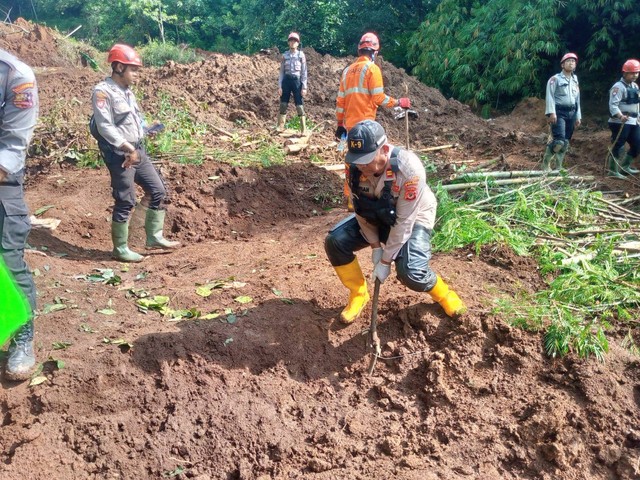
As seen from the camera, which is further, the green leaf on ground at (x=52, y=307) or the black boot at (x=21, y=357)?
the green leaf on ground at (x=52, y=307)

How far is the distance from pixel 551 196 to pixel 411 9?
1634 centimetres

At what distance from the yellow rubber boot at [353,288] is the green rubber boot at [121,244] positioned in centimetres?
250

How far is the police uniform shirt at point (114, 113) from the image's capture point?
477 cm

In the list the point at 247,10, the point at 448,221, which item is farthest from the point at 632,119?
the point at 247,10

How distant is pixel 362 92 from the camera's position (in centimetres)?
646

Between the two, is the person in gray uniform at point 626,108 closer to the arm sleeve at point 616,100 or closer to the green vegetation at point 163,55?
the arm sleeve at point 616,100

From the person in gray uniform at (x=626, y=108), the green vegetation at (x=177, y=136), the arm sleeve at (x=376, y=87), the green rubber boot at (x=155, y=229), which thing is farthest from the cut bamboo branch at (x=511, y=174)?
the green vegetation at (x=177, y=136)

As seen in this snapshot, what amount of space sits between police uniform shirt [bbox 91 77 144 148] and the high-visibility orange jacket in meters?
2.62

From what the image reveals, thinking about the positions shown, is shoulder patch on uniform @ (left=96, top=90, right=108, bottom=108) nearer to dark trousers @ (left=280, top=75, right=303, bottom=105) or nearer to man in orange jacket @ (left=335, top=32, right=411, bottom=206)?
man in orange jacket @ (left=335, top=32, right=411, bottom=206)

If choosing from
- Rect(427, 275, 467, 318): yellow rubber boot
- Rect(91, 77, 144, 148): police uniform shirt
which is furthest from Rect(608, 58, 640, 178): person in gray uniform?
Rect(91, 77, 144, 148): police uniform shirt

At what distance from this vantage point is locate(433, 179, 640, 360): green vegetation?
12.2 ft

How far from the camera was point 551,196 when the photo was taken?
5555mm

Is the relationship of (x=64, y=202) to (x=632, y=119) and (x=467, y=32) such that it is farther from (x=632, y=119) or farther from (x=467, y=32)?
(x=467, y=32)

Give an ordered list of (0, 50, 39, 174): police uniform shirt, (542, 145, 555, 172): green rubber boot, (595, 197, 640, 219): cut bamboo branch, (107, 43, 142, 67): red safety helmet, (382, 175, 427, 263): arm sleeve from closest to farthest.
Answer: (0, 50, 39, 174): police uniform shirt
(382, 175, 427, 263): arm sleeve
(107, 43, 142, 67): red safety helmet
(595, 197, 640, 219): cut bamboo branch
(542, 145, 555, 172): green rubber boot
